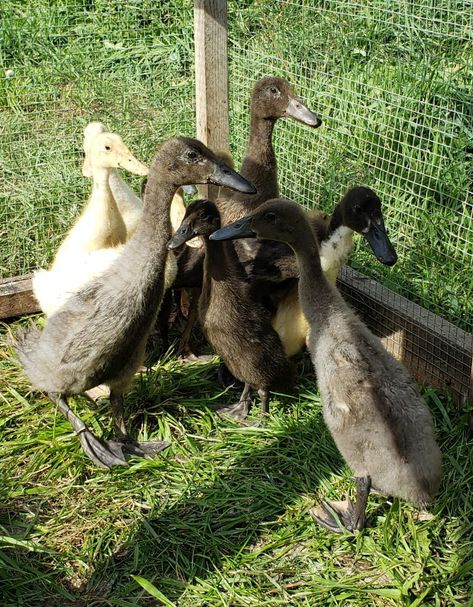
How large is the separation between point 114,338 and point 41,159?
111 inches

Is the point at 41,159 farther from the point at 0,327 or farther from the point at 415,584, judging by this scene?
the point at 415,584

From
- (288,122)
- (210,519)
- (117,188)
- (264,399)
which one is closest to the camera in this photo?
(210,519)

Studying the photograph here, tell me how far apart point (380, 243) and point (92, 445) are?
1.95m

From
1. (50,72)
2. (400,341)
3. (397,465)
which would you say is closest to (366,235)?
(400,341)

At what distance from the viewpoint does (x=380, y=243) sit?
15.2 feet

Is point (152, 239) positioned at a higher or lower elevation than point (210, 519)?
higher

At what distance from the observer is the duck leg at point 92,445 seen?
447cm

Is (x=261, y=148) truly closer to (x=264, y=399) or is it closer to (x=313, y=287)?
(x=313, y=287)

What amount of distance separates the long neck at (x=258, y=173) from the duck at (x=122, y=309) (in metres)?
1.15

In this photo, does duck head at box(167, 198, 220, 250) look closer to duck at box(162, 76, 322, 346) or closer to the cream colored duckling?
duck at box(162, 76, 322, 346)

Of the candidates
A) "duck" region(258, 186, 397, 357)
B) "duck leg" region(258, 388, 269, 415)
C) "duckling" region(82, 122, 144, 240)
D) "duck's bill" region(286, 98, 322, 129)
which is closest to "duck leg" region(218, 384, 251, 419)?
"duck leg" region(258, 388, 269, 415)

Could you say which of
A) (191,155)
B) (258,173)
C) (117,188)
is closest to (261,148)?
(258,173)

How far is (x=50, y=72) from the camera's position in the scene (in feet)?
21.0

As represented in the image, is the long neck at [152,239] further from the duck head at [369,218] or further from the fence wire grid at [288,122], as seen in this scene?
the fence wire grid at [288,122]
